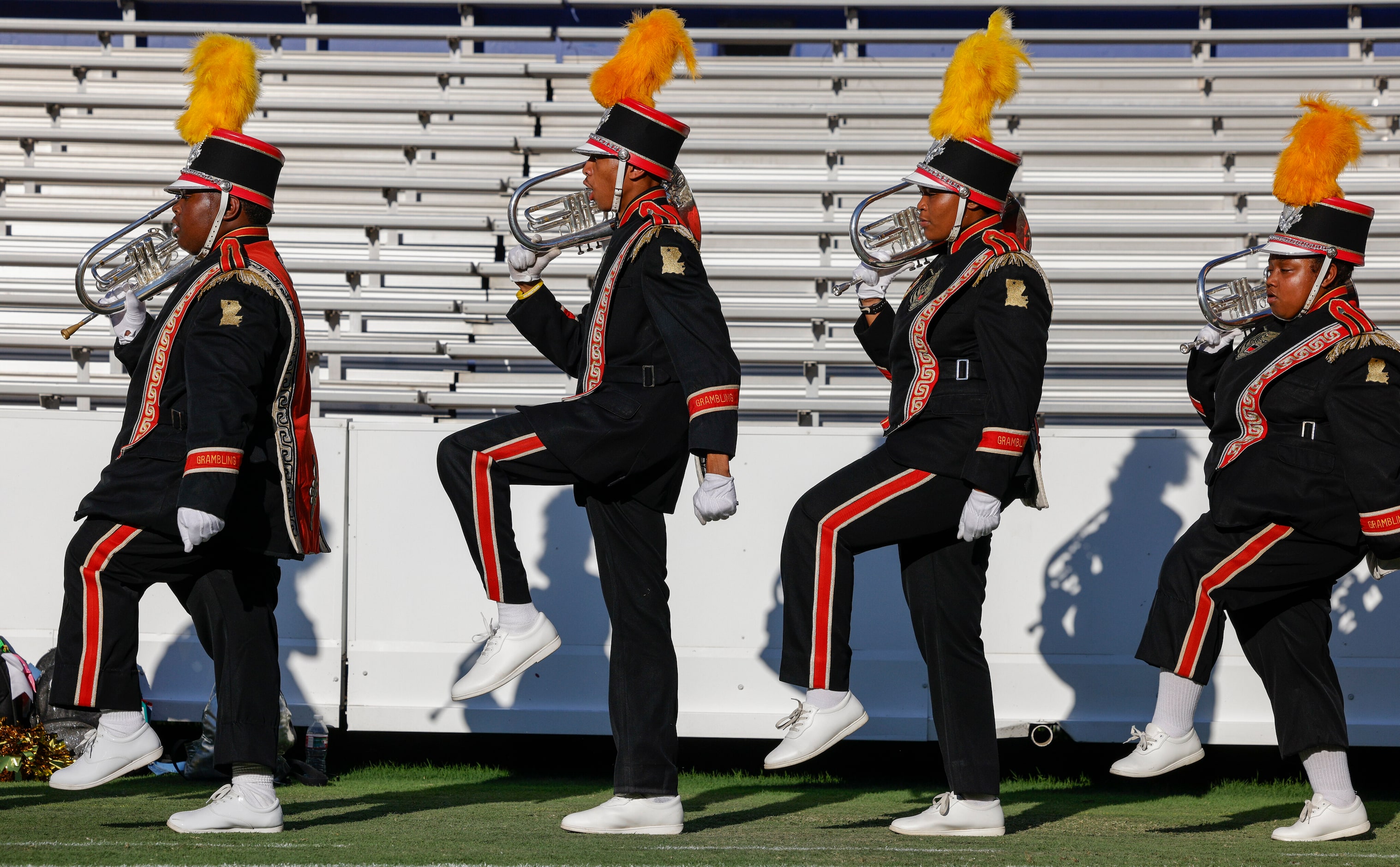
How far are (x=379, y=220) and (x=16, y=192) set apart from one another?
227 centimetres

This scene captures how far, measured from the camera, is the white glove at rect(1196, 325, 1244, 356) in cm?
389

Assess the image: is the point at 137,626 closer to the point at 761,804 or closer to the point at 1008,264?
the point at 761,804

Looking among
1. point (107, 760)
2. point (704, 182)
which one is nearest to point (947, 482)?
point (107, 760)

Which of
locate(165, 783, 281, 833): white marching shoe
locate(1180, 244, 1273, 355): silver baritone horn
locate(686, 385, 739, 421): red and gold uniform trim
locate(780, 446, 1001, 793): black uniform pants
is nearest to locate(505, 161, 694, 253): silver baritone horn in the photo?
locate(686, 385, 739, 421): red and gold uniform trim

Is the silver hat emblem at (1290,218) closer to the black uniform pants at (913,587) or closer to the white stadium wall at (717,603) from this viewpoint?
the white stadium wall at (717,603)

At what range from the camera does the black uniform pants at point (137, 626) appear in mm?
3148

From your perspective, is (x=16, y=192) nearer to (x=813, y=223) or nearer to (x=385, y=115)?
(x=385, y=115)

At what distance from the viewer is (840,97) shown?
7.87 meters

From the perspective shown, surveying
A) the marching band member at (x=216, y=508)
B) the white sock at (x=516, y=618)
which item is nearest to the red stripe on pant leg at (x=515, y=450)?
the white sock at (x=516, y=618)

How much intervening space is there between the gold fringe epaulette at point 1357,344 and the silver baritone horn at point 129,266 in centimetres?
307

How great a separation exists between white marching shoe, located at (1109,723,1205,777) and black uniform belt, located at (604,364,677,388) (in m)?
1.44

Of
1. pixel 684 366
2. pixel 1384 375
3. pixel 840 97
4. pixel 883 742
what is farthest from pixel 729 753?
pixel 840 97

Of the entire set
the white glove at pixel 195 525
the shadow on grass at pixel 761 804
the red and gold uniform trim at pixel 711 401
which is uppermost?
the red and gold uniform trim at pixel 711 401

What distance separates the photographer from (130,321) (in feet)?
12.2
